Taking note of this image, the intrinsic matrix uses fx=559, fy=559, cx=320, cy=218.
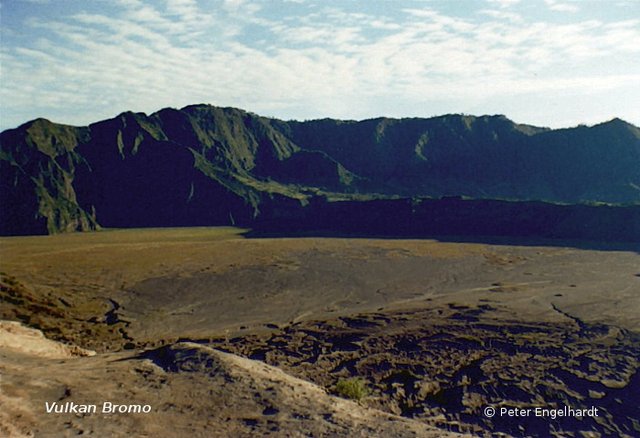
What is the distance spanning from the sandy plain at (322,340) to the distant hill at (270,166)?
39.2 m

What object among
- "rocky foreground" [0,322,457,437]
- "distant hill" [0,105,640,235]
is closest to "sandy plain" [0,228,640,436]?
"rocky foreground" [0,322,457,437]

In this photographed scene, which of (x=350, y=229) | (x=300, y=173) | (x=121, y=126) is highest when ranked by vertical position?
(x=121, y=126)

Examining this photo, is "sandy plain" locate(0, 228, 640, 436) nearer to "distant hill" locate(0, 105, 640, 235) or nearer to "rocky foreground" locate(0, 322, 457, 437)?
"rocky foreground" locate(0, 322, 457, 437)

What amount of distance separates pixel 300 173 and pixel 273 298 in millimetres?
83328

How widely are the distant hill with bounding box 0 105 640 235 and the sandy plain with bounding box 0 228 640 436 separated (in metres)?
39.2

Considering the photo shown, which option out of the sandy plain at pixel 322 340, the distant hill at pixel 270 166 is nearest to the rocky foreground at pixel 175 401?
the sandy plain at pixel 322 340

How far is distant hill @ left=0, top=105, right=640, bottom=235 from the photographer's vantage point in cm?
8844

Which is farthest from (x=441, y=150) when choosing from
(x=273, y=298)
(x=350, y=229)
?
(x=273, y=298)

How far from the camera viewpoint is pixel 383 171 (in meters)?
122

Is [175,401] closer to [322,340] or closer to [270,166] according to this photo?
[322,340]

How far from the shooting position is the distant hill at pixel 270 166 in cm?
8844

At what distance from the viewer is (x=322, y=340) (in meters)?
23.0

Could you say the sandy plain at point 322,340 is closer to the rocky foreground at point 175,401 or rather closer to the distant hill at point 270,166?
the rocky foreground at point 175,401

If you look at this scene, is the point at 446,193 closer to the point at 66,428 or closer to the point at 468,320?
the point at 468,320
